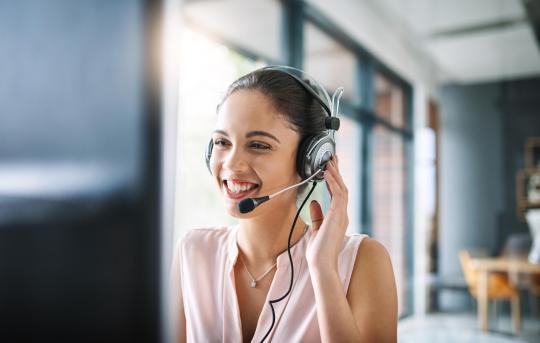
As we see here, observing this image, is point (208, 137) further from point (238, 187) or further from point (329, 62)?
point (329, 62)

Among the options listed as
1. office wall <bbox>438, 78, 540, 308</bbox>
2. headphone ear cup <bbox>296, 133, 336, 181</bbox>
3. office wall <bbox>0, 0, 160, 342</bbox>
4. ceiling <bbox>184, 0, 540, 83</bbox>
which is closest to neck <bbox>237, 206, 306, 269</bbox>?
headphone ear cup <bbox>296, 133, 336, 181</bbox>

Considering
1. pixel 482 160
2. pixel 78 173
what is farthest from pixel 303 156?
pixel 482 160

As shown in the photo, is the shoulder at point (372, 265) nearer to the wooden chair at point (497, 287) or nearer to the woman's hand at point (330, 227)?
the woman's hand at point (330, 227)

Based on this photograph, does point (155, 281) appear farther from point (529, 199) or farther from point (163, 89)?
point (529, 199)

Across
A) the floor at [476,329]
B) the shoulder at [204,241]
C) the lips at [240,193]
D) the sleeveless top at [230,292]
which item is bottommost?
the floor at [476,329]

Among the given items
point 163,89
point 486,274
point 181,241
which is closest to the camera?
point 163,89

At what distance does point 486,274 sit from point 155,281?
2335 mm

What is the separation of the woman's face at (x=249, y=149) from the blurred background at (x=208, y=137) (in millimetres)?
98

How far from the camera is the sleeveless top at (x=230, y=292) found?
82 centimetres

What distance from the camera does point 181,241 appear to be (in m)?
1.02

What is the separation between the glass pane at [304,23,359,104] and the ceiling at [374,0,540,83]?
13.5 inches

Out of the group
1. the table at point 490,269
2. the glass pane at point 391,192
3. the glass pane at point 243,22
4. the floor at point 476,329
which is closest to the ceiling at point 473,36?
the glass pane at point 391,192

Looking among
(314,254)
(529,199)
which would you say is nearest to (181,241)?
(314,254)

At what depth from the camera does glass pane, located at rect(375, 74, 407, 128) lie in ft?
6.37
